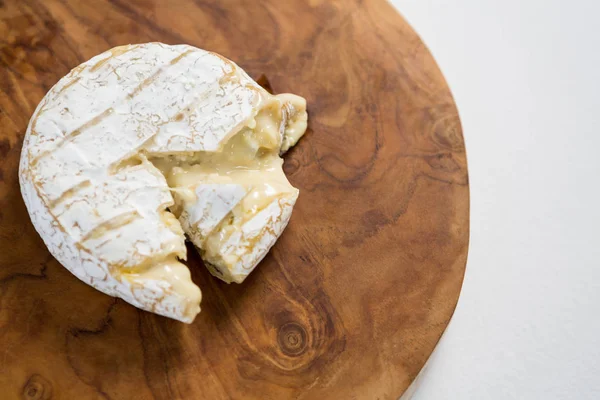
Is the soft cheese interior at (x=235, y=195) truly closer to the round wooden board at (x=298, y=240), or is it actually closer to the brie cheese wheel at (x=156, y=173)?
the brie cheese wheel at (x=156, y=173)

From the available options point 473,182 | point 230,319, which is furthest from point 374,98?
point 230,319

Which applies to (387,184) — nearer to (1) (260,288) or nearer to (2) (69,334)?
(1) (260,288)

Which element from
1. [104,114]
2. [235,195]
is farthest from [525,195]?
[104,114]

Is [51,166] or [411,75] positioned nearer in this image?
[51,166]

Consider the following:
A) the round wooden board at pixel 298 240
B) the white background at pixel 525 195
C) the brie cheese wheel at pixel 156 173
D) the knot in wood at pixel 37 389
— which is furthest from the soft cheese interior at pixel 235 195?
the white background at pixel 525 195

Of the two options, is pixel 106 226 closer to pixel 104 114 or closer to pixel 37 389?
pixel 104 114
